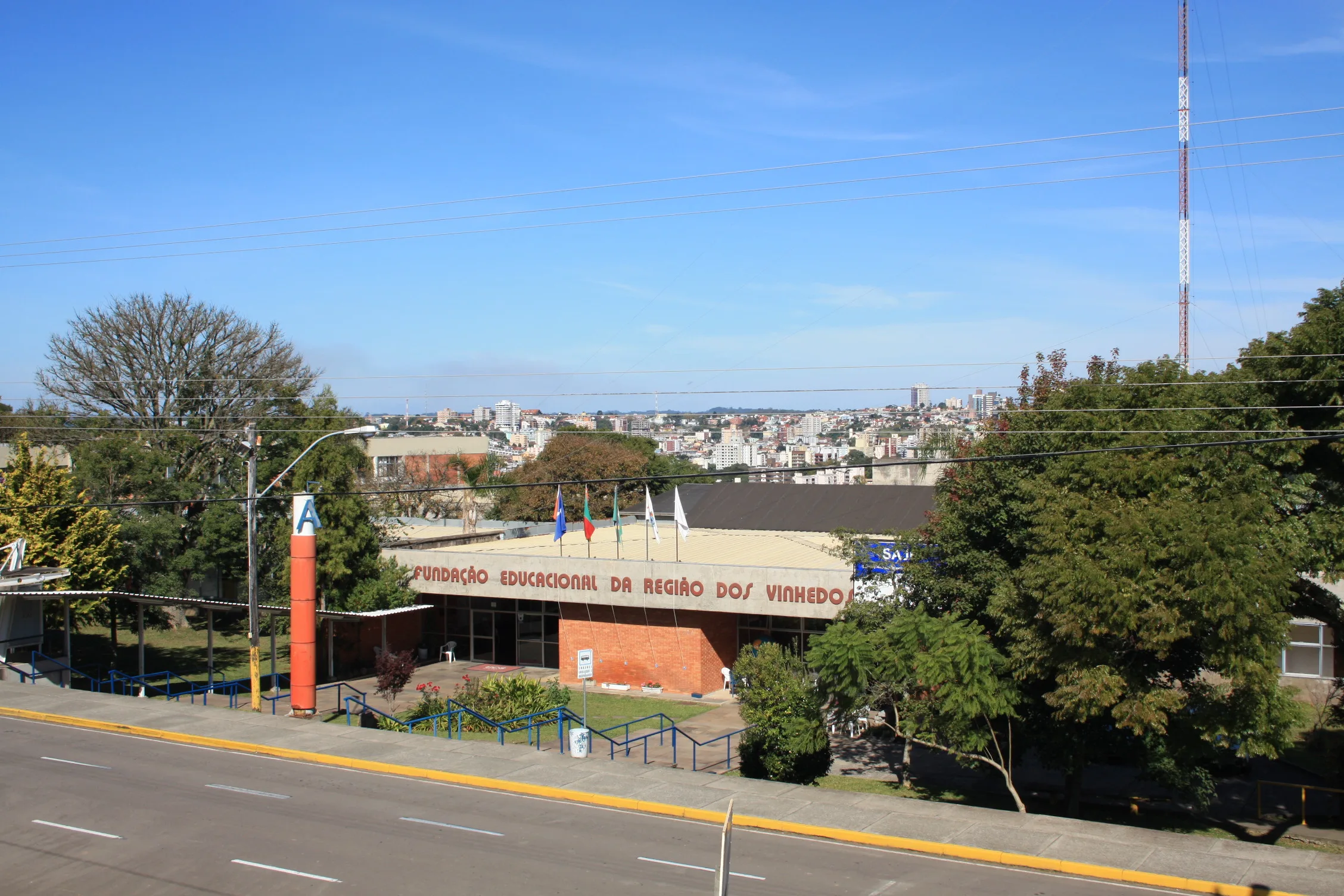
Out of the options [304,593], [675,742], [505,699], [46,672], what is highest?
[304,593]

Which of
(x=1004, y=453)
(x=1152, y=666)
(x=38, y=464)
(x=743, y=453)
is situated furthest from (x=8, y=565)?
(x=743, y=453)

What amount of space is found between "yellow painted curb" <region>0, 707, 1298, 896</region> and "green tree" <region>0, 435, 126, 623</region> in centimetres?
1201

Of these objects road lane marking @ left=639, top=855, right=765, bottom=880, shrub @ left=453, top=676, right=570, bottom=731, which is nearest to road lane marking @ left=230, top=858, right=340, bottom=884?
road lane marking @ left=639, top=855, right=765, bottom=880

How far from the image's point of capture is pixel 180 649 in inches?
1606

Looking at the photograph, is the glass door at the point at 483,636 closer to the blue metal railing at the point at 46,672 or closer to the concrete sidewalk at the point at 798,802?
the blue metal railing at the point at 46,672

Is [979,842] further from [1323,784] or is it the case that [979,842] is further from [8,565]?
[8,565]

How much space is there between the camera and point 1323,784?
22.2 m

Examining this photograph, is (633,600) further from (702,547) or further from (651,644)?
(702,547)

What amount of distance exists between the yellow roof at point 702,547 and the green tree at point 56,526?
10.6m

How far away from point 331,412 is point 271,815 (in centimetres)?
3796

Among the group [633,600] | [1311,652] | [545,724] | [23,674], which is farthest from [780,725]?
[23,674]

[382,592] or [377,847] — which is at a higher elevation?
[382,592]

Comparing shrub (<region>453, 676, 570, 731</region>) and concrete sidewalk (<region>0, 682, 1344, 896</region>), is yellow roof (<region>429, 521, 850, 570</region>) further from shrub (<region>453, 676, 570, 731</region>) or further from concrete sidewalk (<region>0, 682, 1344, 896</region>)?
concrete sidewalk (<region>0, 682, 1344, 896</region>)

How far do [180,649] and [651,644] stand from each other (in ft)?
64.6
